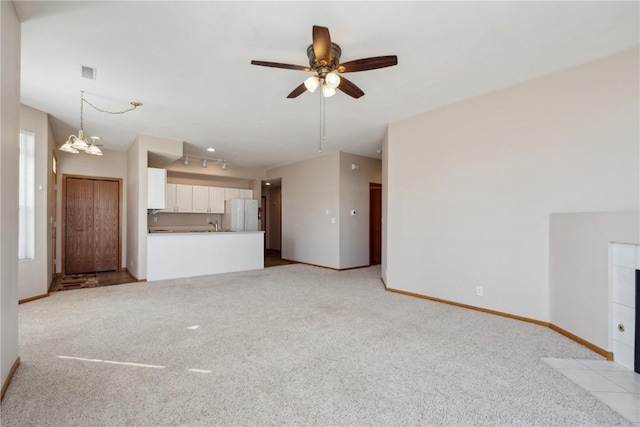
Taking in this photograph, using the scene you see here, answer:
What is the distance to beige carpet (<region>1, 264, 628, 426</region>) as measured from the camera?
1.74 meters

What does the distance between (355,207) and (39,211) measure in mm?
5566

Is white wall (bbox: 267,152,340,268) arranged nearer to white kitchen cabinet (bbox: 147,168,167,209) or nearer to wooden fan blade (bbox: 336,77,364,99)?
white kitchen cabinet (bbox: 147,168,167,209)

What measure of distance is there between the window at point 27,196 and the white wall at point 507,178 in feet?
17.4

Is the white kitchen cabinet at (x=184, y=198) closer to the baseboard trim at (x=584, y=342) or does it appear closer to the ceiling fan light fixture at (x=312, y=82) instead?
the ceiling fan light fixture at (x=312, y=82)

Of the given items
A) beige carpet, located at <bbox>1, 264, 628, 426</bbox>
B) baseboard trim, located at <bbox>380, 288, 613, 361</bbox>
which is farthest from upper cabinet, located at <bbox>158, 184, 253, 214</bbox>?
baseboard trim, located at <bbox>380, 288, 613, 361</bbox>

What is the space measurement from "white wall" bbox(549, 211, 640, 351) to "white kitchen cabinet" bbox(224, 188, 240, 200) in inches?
281

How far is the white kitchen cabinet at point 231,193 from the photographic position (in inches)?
317

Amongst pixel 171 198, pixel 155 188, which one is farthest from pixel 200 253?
pixel 171 198

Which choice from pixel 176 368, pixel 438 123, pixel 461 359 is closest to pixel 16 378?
pixel 176 368

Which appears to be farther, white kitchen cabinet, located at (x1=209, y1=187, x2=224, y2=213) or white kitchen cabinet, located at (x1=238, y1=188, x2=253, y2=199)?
white kitchen cabinet, located at (x1=238, y1=188, x2=253, y2=199)

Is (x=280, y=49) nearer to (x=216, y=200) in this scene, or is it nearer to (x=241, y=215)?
(x=241, y=215)

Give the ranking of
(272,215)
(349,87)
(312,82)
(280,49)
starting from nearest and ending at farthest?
(312,82)
(280,49)
(349,87)
(272,215)

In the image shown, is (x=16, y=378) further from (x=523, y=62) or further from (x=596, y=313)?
(x=523, y=62)

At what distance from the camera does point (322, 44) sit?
2133 millimetres
